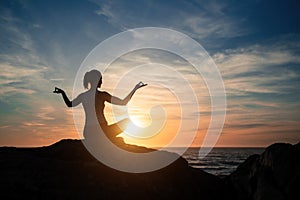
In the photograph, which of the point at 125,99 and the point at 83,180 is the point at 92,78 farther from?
the point at 83,180

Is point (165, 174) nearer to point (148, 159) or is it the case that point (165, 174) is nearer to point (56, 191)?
point (148, 159)

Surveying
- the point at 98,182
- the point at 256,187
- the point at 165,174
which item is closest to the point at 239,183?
the point at 256,187

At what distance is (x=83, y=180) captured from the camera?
7.65 m

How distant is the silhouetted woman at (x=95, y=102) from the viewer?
31.2 feet

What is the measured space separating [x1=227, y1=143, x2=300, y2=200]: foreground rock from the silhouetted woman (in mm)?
5222

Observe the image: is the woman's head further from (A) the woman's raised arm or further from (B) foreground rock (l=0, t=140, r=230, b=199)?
(B) foreground rock (l=0, t=140, r=230, b=199)

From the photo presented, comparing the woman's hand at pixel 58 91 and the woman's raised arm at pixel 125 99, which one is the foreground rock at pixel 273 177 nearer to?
the woman's raised arm at pixel 125 99

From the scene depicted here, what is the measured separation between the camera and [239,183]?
1088 centimetres

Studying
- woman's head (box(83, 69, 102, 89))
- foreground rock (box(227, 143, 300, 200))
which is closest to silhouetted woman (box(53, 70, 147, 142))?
woman's head (box(83, 69, 102, 89))

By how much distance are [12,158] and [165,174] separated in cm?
498

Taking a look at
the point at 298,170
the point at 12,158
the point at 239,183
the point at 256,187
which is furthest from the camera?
the point at 239,183

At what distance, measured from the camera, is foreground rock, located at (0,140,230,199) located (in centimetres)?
697

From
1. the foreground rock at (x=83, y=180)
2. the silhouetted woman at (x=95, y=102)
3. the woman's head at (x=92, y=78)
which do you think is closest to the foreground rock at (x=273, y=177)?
the foreground rock at (x=83, y=180)

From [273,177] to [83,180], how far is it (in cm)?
641
